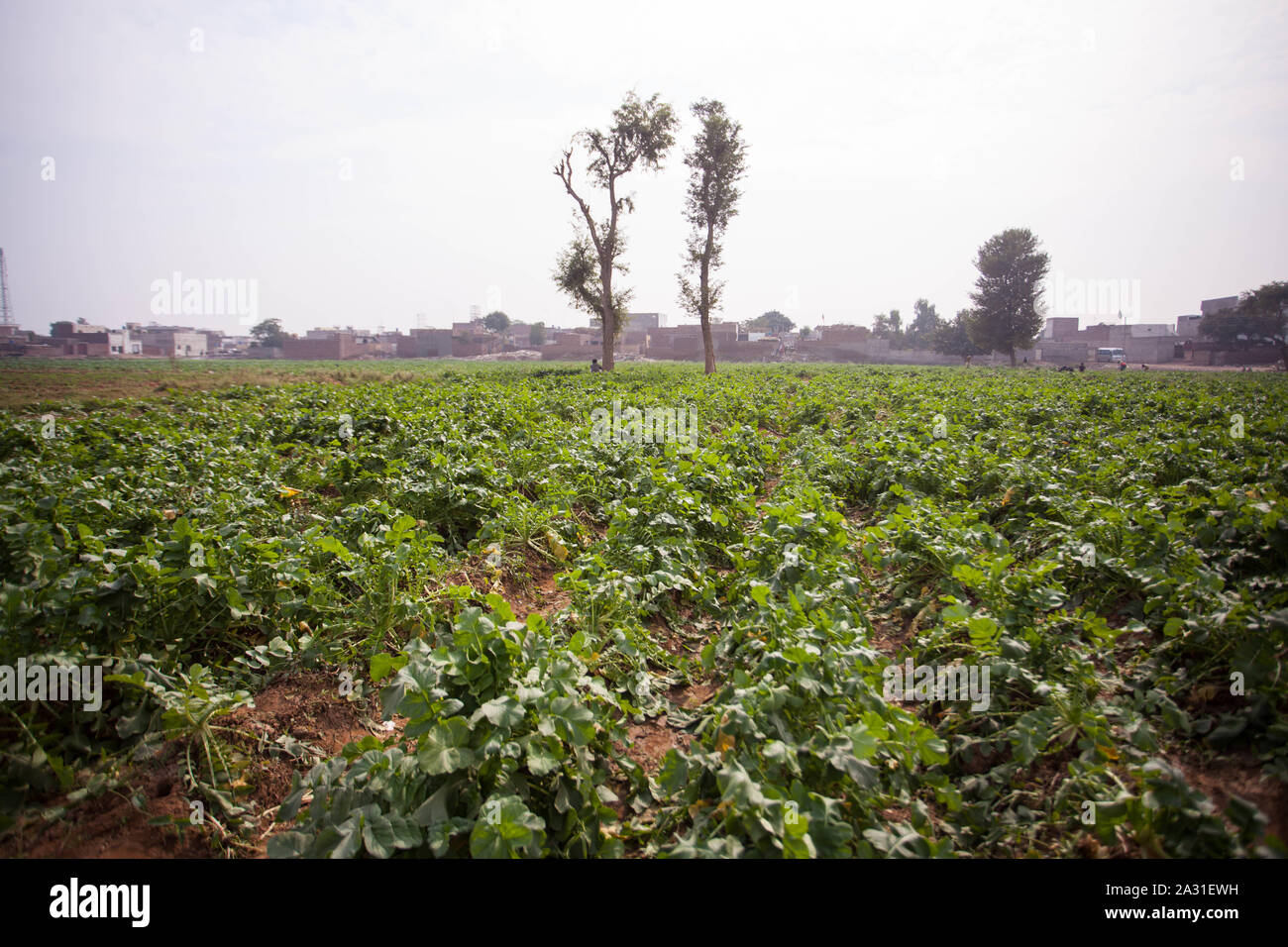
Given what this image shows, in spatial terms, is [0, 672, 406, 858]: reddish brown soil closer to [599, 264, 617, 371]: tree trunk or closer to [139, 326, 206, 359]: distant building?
[599, 264, 617, 371]: tree trunk

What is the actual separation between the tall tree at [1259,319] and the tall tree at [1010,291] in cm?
1405

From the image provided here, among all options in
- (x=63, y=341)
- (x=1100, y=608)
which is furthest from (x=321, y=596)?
(x=63, y=341)

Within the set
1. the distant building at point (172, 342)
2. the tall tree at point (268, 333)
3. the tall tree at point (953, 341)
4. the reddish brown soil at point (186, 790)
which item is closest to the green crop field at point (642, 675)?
the reddish brown soil at point (186, 790)

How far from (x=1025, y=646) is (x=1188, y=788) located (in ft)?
3.22

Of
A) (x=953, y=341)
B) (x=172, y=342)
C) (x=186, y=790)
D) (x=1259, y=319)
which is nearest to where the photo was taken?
(x=186, y=790)

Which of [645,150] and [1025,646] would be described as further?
[645,150]

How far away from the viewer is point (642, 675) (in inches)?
128

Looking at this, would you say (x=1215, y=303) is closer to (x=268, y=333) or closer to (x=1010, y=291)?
(x=1010, y=291)

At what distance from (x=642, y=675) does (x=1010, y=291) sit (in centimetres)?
6458

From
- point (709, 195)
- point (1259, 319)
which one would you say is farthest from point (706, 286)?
point (1259, 319)

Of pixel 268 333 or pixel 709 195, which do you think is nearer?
pixel 709 195

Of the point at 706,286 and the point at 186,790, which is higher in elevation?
the point at 706,286

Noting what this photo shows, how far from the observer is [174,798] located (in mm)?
2508
